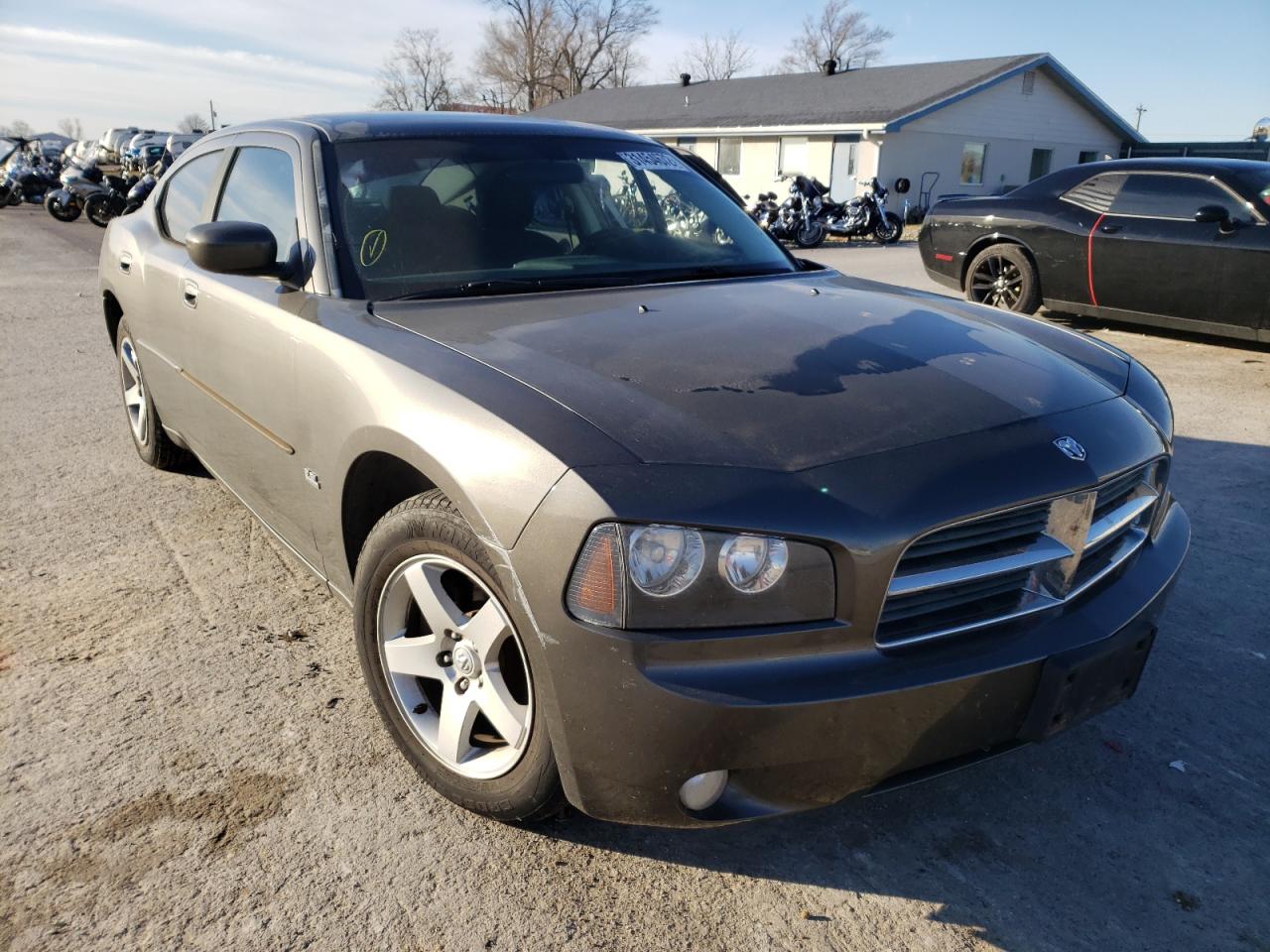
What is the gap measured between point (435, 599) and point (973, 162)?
3291 centimetres

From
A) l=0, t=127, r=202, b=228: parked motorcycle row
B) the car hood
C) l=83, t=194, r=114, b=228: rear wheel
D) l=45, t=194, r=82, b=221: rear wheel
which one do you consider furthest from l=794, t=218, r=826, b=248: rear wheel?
the car hood

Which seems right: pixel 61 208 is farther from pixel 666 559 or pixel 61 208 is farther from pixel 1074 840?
pixel 1074 840

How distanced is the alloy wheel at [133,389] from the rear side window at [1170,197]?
7.59m

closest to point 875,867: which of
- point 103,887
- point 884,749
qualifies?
point 884,749

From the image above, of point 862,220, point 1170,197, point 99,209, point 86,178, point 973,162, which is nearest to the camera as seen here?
point 1170,197

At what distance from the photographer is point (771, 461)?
1.87 meters

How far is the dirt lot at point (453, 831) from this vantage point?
1998 millimetres

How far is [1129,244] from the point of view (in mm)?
7930

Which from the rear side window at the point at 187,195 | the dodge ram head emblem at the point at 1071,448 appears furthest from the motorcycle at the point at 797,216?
the dodge ram head emblem at the point at 1071,448

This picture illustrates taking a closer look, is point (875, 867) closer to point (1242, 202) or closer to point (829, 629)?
point (829, 629)

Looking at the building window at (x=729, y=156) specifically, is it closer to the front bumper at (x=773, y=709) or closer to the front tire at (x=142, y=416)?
the front tire at (x=142, y=416)

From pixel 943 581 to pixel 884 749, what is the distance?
0.35m

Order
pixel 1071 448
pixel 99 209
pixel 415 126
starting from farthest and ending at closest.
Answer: pixel 99 209
pixel 415 126
pixel 1071 448

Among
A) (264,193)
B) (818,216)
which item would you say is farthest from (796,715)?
(818,216)
